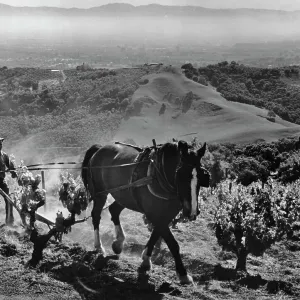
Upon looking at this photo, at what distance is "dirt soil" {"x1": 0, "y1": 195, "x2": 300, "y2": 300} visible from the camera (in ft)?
21.2

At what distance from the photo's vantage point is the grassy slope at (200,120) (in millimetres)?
53844

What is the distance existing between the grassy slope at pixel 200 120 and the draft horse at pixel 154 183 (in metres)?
40.5

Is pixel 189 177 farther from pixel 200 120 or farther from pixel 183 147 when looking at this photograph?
pixel 200 120

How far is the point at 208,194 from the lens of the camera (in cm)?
1666

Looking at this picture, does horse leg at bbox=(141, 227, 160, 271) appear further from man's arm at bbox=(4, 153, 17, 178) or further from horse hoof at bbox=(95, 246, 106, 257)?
man's arm at bbox=(4, 153, 17, 178)

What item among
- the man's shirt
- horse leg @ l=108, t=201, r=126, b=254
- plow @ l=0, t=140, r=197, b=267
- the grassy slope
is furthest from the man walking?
the grassy slope

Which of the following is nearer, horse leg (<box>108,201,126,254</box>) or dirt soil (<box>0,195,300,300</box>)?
dirt soil (<box>0,195,300,300</box>)

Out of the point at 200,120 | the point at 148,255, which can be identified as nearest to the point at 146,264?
the point at 148,255

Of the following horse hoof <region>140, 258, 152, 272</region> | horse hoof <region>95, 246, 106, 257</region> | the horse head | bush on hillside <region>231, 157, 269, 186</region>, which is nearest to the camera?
the horse head

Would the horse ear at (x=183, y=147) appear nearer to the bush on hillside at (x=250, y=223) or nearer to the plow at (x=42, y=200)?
the bush on hillside at (x=250, y=223)

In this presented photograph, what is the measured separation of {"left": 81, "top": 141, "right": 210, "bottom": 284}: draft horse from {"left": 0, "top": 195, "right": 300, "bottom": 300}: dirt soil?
1.27ft

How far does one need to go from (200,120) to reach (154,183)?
6204 cm

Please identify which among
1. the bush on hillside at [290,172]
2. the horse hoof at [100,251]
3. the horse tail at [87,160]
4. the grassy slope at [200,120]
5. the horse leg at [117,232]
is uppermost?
the horse tail at [87,160]

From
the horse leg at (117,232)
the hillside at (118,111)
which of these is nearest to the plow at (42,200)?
the horse leg at (117,232)
